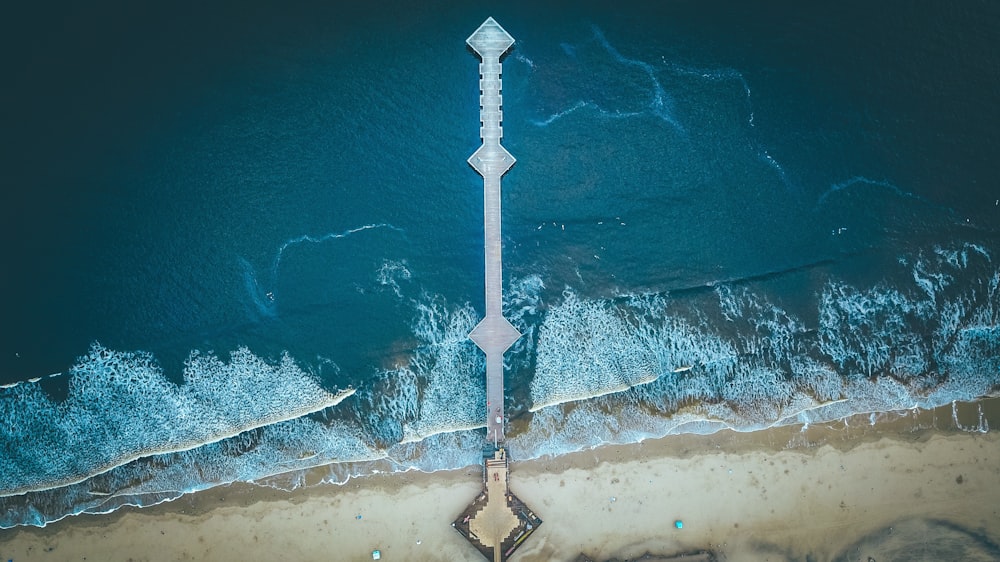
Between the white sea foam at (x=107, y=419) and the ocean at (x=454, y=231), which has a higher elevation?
the ocean at (x=454, y=231)

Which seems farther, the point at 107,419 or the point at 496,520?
the point at 107,419

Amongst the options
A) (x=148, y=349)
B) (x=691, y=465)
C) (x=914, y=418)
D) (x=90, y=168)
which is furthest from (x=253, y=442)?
(x=914, y=418)

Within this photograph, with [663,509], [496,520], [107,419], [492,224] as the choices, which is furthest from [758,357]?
[107,419]

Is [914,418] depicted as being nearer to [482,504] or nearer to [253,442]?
[482,504]

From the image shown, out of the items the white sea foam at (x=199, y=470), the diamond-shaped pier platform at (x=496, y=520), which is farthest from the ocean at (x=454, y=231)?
the diamond-shaped pier platform at (x=496, y=520)

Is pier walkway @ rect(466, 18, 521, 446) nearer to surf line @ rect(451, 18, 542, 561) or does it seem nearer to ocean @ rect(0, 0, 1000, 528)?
surf line @ rect(451, 18, 542, 561)

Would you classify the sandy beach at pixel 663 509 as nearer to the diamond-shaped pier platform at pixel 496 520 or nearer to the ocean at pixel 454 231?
the diamond-shaped pier platform at pixel 496 520

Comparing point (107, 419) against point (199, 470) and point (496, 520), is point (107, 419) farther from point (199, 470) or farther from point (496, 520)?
point (496, 520)
